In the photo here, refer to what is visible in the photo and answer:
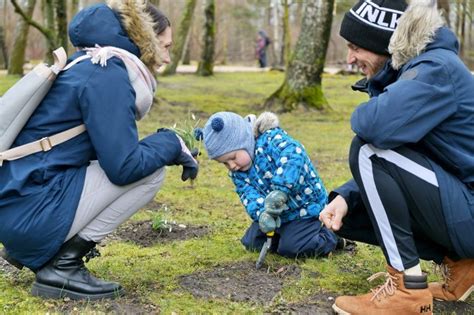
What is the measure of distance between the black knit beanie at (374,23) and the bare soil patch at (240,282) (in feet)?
4.25

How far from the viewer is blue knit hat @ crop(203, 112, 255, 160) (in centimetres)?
411

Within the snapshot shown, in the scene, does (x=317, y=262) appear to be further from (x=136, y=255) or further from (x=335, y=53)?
(x=335, y=53)

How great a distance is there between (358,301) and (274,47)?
113 ft

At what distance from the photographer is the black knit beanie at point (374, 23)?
3.48 metres

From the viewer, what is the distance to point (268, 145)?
4262 mm

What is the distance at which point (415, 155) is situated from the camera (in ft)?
10.8

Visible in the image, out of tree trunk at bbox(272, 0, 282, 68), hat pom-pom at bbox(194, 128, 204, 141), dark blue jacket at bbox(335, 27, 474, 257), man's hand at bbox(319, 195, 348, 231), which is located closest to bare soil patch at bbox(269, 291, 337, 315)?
man's hand at bbox(319, 195, 348, 231)

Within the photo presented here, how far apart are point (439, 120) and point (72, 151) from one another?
65.0 inches

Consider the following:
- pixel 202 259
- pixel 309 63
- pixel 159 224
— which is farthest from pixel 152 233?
pixel 309 63

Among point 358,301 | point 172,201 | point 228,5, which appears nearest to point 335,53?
point 228,5

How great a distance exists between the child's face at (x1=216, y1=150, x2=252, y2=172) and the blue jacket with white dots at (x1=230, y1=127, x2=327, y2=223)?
0.20 feet

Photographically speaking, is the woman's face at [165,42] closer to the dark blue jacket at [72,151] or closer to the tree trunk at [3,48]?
the dark blue jacket at [72,151]

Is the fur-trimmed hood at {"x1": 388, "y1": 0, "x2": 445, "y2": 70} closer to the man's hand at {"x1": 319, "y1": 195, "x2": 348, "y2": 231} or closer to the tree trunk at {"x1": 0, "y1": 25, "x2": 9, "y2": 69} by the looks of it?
the man's hand at {"x1": 319, "y1": 195, "x2": 348, "y2": 231}

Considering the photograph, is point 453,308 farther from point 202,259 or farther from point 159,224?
point 159,224
